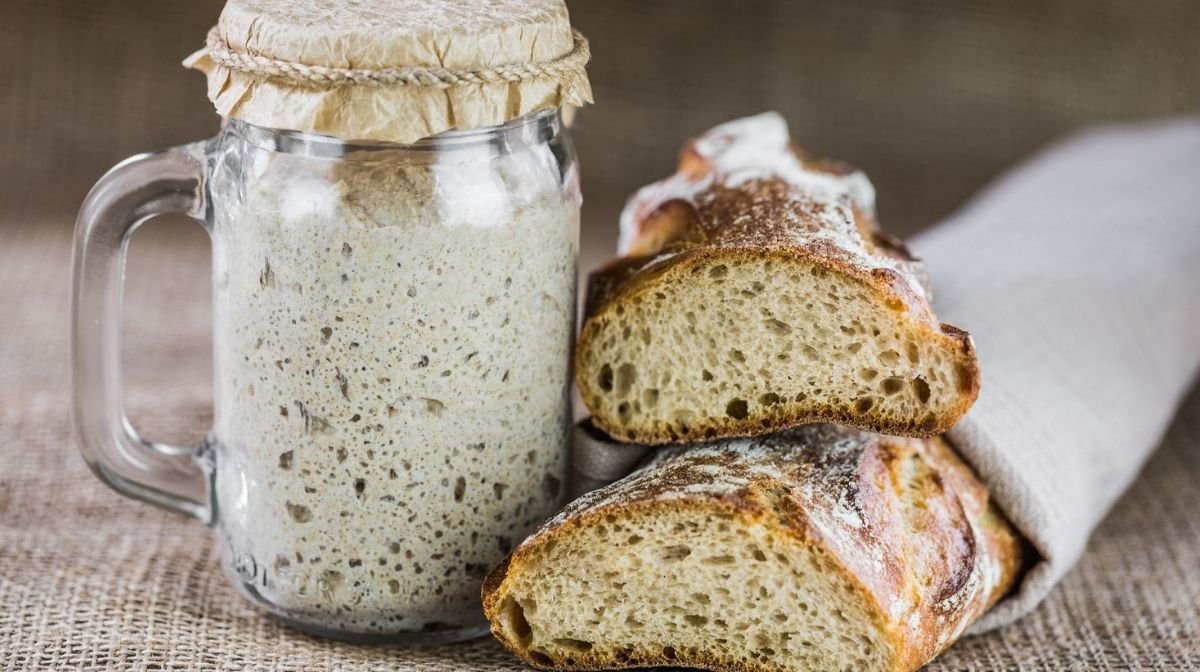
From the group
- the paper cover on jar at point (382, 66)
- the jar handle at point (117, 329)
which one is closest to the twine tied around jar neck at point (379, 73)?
the paper cover on jar at point (382, 66)

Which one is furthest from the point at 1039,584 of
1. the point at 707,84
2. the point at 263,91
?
the point at 707,84

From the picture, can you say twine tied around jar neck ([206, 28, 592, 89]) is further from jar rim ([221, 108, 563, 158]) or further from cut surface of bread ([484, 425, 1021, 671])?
cut surface of bread ([484, 425, 1021, 671])

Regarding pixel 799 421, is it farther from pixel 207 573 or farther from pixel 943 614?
pixel 207 573

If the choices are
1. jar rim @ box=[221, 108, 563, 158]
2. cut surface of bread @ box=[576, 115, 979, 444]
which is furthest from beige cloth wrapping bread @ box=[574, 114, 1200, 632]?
jar rim @ box=[221, 108, 563, 158]

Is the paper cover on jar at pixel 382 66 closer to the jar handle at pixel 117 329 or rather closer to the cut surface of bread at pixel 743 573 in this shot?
the jar handle at pixel 117 329

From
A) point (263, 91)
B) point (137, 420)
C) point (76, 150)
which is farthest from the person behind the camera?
point (76, 150)
